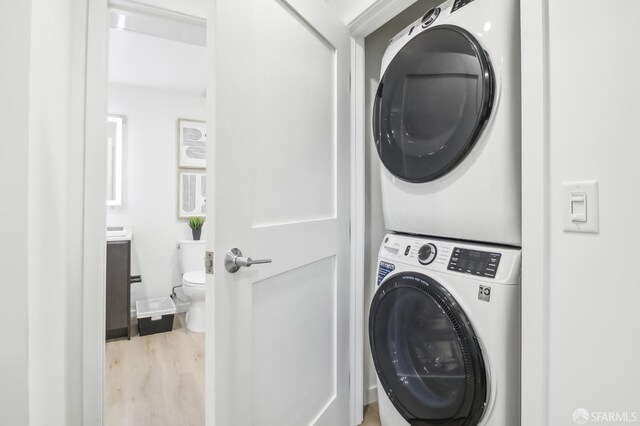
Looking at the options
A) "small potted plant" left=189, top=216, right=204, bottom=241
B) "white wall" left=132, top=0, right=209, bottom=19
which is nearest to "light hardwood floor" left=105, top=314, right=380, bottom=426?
"small potted plant" left=189, top=216, right=204, bottom=241

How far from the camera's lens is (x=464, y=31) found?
994mm

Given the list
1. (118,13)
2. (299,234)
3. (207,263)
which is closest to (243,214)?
(207,263)

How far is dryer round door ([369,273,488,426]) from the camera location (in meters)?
0.93

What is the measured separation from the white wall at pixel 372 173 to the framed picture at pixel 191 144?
85.8 inches

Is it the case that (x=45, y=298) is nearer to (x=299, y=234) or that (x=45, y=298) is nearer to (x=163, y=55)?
(x=299, y=234)

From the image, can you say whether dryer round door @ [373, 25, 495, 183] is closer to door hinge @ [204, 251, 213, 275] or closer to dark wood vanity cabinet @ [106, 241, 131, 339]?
door hinge @ [204, 251, 213, 275]

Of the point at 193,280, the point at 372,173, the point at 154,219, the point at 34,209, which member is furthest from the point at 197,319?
the point at 34,209

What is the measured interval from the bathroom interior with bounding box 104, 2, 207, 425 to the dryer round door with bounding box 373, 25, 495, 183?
1554 mm

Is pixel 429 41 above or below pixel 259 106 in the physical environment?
above
